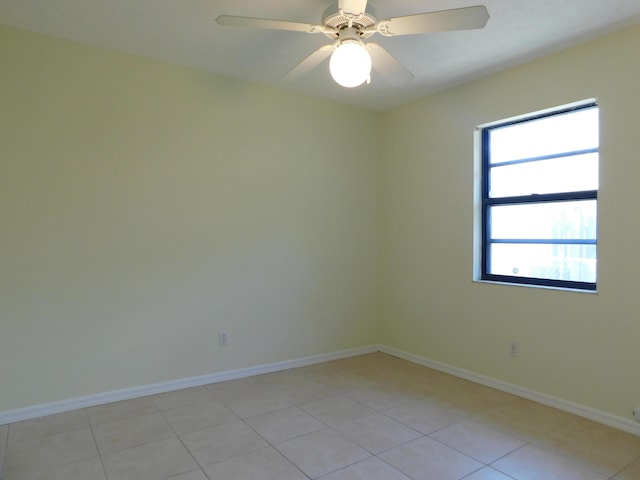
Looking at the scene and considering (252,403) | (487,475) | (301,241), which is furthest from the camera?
(301,241)

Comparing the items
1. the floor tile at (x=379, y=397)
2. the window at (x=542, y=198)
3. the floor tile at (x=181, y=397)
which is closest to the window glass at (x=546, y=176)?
the window at (x=542, y=198)

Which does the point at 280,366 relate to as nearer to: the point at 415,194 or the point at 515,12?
the point at 415,194

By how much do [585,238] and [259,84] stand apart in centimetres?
280

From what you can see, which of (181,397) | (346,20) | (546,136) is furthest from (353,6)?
(181,397)

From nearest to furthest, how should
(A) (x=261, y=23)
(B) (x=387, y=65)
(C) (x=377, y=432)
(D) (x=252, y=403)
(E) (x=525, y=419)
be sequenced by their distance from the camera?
(A) (x=261, y=23) → (B) (x=387, y=65) → (C) (x=377, y=432) → (E) (x=525, y=419) → (D) (x=252, y=403)

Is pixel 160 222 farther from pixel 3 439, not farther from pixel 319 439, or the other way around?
pixel 319 439

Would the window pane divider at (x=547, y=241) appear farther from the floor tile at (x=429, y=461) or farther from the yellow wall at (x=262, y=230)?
the floor tile at (x=429, y=461)

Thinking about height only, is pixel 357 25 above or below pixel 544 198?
above

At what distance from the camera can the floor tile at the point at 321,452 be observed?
2.15 m

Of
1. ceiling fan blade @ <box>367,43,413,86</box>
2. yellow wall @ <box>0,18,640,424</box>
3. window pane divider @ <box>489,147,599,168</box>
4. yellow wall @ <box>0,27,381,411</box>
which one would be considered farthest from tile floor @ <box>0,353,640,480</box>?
ceiling fan blade @ <box>367,43,413,86</box>

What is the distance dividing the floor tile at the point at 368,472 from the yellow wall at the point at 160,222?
161cm

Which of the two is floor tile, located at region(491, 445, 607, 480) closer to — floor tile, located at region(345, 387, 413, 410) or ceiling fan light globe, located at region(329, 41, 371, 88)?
floor tile, located at region(345, 387, 413, 410)

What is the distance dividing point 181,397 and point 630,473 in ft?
9.14

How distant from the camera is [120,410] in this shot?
281 centimetres
